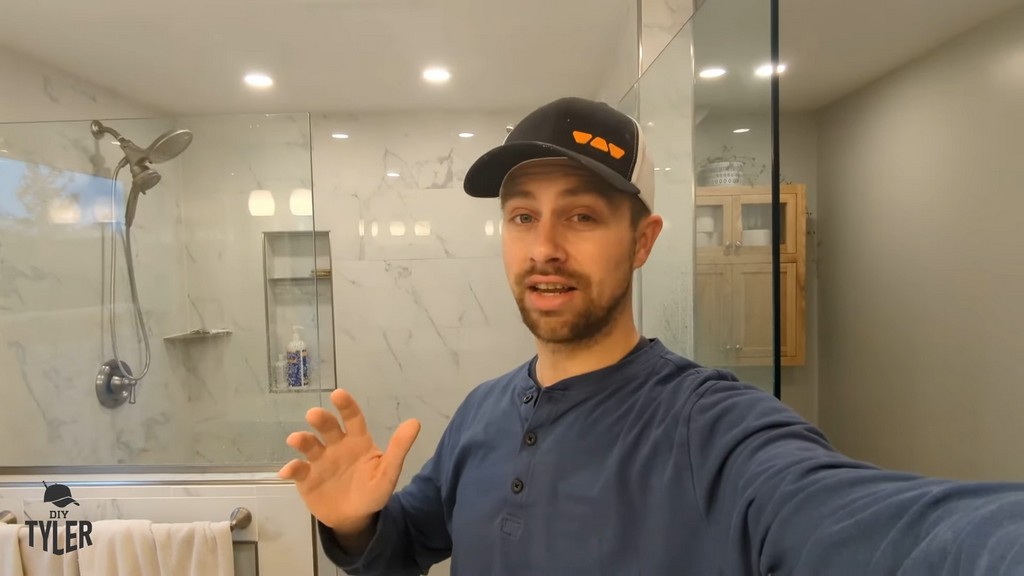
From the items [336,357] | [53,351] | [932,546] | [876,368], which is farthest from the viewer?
[336,357]

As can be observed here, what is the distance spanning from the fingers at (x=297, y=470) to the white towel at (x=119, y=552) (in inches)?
38.3

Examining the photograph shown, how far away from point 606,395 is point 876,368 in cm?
213

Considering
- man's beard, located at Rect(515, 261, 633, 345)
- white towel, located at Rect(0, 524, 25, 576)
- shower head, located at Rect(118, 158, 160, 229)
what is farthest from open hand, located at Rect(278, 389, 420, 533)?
shower head, located at Rect(118, 158, 160, 229)

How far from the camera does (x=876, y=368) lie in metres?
2.12

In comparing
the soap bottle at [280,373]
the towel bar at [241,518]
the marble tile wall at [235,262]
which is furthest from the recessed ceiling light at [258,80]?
the towel bar at [241,518]

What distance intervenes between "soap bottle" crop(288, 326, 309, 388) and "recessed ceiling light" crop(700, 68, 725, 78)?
5.57 feet

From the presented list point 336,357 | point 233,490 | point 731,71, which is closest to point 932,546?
point 731,71

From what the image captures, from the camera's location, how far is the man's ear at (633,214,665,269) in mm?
636

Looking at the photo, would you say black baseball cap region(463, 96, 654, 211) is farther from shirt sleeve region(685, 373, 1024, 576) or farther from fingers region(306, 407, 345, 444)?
fingers region(306, 407, 345, 444)

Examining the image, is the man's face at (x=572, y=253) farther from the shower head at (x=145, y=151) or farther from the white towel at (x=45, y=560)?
the shower head at (x=145, y=151)

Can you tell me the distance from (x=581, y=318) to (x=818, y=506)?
0.30m

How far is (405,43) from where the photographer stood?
1.71m

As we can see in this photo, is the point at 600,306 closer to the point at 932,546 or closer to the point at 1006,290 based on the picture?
the point at 932,546

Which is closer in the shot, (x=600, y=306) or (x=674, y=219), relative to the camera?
(x=600, y=306)
